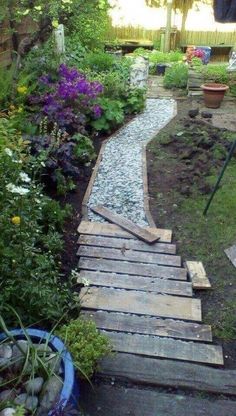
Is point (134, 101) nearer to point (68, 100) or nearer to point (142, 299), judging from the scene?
point (68, 100)

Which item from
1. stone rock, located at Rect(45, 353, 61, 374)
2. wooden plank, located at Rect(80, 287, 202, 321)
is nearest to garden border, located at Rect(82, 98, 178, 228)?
wooden plank, located at Rect(80, 287, 202, 321)

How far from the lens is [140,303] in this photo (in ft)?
9.43

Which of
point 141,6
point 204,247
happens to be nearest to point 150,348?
point 204,247

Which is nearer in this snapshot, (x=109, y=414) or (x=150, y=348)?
(x=109, y=414)

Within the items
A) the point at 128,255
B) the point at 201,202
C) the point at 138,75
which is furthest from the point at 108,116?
the point at 128,255

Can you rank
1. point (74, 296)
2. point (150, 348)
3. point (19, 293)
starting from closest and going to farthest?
point (19, 293)
point (150, 348)
point (74, 296)

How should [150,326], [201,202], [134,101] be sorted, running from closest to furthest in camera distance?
1. [150,326]
2. [201,202]
3. [134,101]

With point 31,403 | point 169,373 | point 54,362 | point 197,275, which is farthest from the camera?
point 197,275

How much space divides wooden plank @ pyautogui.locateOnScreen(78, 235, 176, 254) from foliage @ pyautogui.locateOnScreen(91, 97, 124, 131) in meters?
2.89

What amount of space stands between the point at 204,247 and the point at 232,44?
1273 cm

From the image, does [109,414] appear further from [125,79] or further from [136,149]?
[125,79]

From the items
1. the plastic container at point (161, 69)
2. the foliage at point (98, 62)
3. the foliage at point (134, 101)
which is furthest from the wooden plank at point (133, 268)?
the plastic container at point (161, 69)

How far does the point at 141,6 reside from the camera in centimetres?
1351

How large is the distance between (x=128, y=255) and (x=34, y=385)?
5.80 feet
